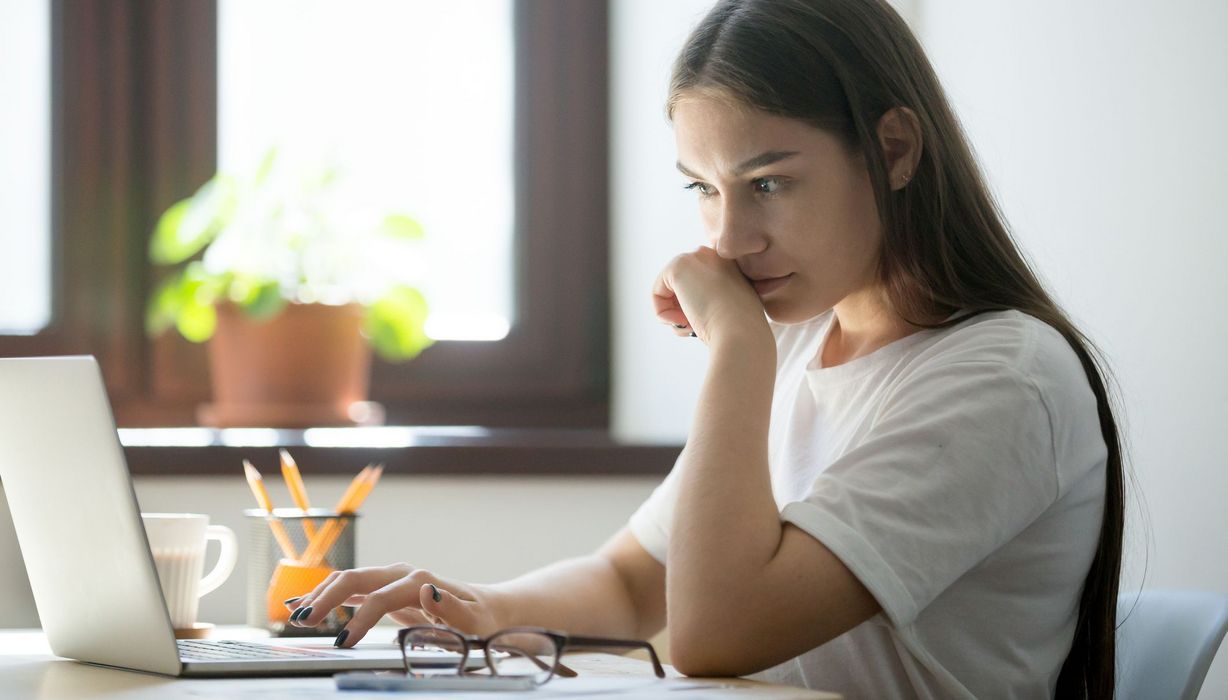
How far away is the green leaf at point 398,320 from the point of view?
216 cm

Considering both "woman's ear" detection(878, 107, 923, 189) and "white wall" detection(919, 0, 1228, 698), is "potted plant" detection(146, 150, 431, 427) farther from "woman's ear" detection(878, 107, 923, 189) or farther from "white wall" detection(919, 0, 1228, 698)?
"woman's ear" detection(878, 107, 923, 189)

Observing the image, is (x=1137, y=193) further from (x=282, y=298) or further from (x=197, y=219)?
(x=197, y=219)

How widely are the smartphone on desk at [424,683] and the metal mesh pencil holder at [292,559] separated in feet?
1.63

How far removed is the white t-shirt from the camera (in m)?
0.96

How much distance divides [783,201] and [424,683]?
54cm

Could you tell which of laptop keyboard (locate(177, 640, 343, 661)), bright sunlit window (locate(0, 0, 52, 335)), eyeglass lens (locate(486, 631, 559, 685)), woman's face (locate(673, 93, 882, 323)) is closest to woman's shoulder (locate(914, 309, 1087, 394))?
woman's face (locate(673, 93, 882, 323))

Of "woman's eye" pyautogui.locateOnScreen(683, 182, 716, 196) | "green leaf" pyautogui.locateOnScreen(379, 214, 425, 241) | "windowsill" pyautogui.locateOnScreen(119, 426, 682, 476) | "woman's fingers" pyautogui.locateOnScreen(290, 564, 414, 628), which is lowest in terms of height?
"windowsill" pyautogui.locateOnScreen(119, 426, 682, 476)

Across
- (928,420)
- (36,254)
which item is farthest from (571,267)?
(928,420)

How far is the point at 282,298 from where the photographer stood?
2121 mm

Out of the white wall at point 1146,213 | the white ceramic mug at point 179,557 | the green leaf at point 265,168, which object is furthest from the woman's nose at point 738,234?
the green leaf at point 265,168

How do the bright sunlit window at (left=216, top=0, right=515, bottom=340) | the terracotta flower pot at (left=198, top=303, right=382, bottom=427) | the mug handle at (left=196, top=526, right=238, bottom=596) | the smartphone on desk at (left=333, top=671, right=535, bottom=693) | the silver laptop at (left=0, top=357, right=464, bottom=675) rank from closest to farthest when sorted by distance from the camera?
1. the smartphone on desk at (left=333, top=671, right=535, bottom=693)
2. the silver laptop at (left=0, top=357, right=464, bottom=675)
3. the mug handle at (left=196, top=526, right=238, bottom=596)
4. the terracotta flower pot at (left=198, top=303, right=382, bottom=427)
5. the bright sunlit window at (left=216, top=0, right=515, bottom=340)

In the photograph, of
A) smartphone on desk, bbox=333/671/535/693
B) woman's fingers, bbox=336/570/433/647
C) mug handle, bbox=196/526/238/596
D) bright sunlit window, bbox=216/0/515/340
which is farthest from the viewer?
bright sunlit window, bbox=216/0/515/340

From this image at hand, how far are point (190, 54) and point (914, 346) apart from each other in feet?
5.01

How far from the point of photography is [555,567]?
1.37 m
